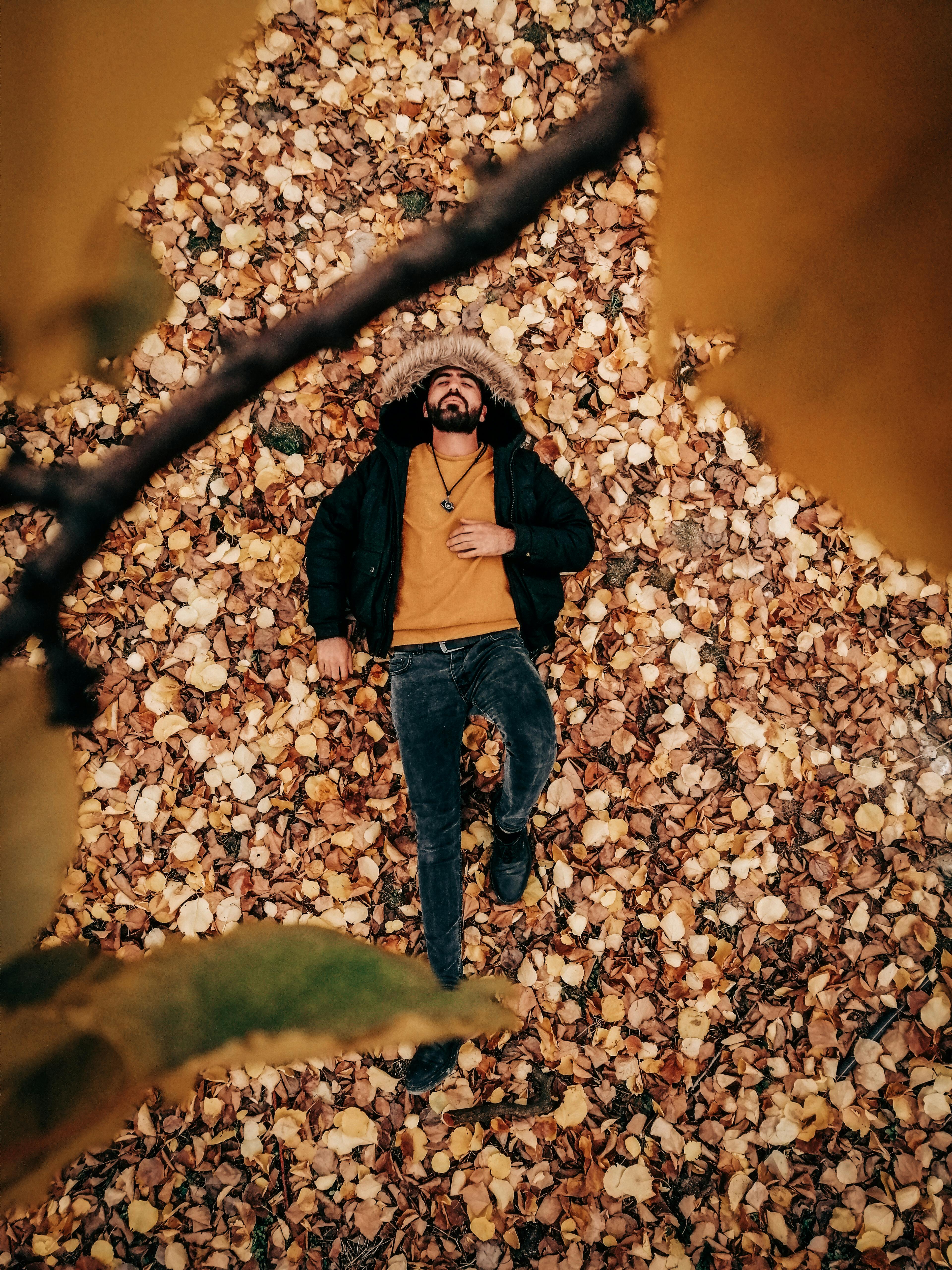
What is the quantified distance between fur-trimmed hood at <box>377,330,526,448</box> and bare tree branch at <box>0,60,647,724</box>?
50 cm

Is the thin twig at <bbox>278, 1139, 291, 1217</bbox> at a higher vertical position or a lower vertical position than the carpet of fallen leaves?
lower

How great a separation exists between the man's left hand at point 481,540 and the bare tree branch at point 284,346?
1.15 meters

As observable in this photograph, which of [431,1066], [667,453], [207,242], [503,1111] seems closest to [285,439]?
[207,242]

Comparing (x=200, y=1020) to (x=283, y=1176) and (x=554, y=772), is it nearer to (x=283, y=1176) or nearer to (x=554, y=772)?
(x=283, y=1176)

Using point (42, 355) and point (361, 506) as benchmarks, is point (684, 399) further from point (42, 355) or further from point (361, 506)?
point (42, 355)

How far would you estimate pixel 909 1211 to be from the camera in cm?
235

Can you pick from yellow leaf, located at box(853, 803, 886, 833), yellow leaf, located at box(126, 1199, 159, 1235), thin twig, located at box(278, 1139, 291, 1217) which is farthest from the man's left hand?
yellow leaf, located at box(126, 1199, 159, 1235)

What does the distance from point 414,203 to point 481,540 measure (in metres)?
1.68

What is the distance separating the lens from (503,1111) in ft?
8.02

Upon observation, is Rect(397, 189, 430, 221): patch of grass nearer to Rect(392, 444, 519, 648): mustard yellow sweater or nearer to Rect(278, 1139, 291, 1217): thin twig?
Rect(392, 444, 519, 648): mustard yellow sweater

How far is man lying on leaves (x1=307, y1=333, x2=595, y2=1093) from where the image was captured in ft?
7.66

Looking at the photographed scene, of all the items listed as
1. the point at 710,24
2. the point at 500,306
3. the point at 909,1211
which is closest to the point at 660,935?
the point at 909,1211

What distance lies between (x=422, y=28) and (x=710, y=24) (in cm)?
126

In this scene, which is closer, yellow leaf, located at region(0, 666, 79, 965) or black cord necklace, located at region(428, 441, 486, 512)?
black cord necklace, located at region(428, 441, 486, 512)
